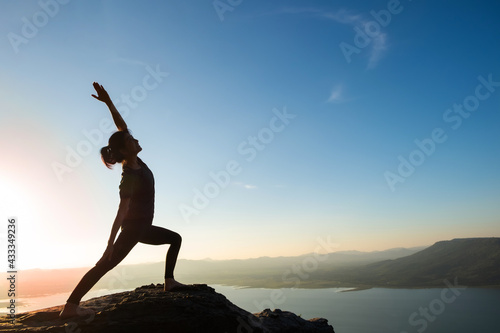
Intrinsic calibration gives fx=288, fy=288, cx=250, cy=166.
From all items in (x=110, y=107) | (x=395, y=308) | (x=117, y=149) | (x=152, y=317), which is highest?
(x=110, y=107)

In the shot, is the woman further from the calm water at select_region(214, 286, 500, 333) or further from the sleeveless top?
the calm water at select_region(214, 286, 500, 333)

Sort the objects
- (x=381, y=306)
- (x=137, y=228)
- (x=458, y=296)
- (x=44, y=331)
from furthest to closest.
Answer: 1. (x=458, y=296)
2. (x=381, y=306)
3. (x=137, y=228)
4. (x=44, y=331)

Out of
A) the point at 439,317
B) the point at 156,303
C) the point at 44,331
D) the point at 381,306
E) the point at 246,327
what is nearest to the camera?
the point at 44,331

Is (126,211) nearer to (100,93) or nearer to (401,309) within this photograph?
(100,93)

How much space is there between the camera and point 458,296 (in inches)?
6275

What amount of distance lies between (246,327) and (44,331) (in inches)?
131

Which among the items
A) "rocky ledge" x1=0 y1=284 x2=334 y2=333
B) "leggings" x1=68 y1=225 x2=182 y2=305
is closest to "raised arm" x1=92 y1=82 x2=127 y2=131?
"leggings" x1=68 y1=225 x2=182 y2=305

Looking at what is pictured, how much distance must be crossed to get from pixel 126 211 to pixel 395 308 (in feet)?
531

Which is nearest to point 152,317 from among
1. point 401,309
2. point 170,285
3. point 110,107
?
point 170,285

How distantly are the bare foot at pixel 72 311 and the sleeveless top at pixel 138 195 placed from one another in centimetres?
157

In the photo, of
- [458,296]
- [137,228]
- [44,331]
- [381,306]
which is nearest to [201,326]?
[137,228]

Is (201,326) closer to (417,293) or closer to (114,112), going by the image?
(114,112)

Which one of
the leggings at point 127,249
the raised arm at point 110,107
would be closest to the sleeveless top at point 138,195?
Answer: the leggings at point 127,249

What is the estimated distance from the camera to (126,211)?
4.75 m
